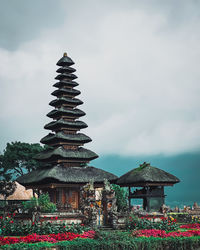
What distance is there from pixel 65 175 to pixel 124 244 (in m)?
20.2

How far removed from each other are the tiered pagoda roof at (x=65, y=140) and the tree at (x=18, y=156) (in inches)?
540

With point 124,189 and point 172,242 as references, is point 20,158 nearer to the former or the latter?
point 124,189

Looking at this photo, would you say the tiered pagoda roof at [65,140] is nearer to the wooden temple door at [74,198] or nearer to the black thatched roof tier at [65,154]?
the black thatched roof tier at [65,154]

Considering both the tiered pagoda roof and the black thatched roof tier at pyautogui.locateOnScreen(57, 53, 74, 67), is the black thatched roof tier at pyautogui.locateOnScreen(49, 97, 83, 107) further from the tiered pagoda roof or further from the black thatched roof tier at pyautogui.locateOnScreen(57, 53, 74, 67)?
the black thatched roof tier at pyautogui.locateOnScreen(57, 53, 74, 67)

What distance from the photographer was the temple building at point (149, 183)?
111ft

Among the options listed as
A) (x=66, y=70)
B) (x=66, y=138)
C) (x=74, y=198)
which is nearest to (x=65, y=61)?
(x=66, y=70)

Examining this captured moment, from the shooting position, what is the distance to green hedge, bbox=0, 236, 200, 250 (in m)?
15.5

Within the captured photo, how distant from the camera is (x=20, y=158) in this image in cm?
5472

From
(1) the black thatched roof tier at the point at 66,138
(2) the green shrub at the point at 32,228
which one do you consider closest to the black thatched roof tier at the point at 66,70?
(1) the black thatched roof tier at the point at 66,138

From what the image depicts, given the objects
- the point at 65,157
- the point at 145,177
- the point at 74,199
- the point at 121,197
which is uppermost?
the point at 65,157

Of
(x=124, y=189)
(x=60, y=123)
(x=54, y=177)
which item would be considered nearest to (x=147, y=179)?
(x=124, y=189)

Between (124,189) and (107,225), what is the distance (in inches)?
366

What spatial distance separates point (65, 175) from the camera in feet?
117

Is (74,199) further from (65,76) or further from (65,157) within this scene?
(65,76)
